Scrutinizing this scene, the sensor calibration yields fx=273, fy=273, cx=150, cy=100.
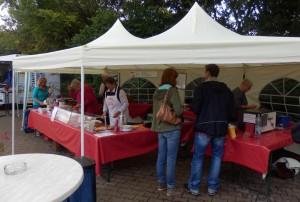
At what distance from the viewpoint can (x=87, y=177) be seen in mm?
2797

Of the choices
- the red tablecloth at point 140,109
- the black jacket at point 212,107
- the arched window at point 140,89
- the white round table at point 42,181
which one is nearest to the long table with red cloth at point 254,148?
the black jacket at point 212,107

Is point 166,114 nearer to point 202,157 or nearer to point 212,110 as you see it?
point 212,110

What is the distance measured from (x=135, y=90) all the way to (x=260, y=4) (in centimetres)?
511

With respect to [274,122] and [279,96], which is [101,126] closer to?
[274,122]

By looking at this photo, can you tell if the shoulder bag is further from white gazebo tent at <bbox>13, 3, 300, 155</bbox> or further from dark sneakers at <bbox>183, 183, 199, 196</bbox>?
dark sneakers at <bbox>183, 183, 199, 196</bbox>

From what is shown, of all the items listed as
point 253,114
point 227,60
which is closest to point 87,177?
point 227,60

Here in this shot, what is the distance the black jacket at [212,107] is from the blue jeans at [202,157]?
0.13 m

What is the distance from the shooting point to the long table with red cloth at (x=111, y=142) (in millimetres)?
3822

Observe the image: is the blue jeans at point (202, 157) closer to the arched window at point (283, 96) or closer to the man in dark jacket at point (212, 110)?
the man in dark jacket at point (212, 110)

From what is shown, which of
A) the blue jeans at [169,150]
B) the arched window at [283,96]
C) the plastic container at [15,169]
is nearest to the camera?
the plastic container at [15,169]

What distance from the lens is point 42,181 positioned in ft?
6.36

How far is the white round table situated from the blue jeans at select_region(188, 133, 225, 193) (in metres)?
1.73

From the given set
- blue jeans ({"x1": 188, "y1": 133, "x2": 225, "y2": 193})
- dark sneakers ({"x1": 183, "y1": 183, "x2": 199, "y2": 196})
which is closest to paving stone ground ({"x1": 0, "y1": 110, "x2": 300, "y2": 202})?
dark sneakers ({"x1": 183, "y1": 183, "x2": 199, "y2": 196})

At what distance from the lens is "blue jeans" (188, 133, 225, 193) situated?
11.4ft
